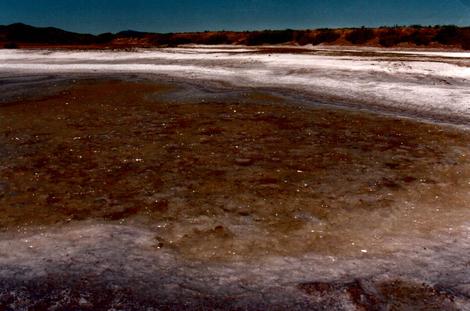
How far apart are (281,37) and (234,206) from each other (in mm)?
54636

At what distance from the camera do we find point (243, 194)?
333 inches

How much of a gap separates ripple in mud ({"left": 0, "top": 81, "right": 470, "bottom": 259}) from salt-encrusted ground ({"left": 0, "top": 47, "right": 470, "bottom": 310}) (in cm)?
4

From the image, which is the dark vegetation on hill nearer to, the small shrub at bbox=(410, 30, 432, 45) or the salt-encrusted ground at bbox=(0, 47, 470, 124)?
the small shrub at bbox=(410, 30, 432, 45)

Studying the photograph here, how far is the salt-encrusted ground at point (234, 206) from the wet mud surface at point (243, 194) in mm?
34

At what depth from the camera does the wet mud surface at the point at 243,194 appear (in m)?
5.56

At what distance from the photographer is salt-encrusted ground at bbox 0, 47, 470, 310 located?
561 centimetres

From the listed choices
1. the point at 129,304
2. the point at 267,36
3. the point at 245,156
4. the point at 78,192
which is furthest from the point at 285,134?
the point at 267,36

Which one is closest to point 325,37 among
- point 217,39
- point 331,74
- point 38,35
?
point 217,39

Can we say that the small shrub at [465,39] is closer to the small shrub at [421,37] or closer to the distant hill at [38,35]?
the small shrub at [421,37]

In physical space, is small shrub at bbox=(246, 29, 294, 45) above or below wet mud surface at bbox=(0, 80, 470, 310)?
above

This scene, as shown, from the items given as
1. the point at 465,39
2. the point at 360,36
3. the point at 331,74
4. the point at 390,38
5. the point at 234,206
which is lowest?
the point at 234,206

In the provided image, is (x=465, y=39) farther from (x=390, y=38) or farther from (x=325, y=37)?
(x=325, y=37)

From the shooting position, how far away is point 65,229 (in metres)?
7.12

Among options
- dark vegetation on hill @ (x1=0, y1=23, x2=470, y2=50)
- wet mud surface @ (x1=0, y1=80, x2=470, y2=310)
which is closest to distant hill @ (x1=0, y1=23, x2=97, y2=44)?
dark vegetation on hill @ (x1=0, y1=23, x2=470, y2=50)
